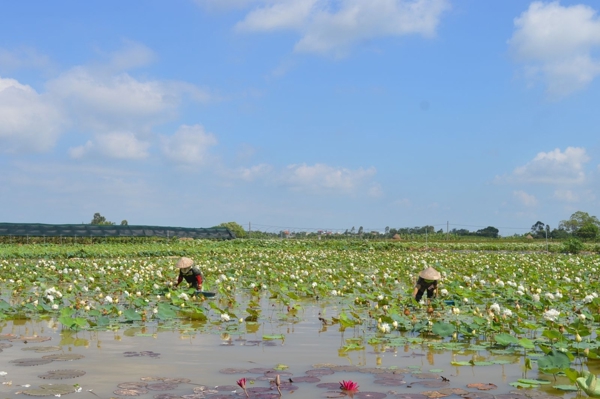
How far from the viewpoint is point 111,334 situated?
8.02 m

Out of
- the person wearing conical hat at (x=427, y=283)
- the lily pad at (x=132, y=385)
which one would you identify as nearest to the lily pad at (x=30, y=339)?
the lily pad at (x=132, y=385)

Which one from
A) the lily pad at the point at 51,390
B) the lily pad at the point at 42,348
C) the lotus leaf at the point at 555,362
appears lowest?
the lily pad at the point at 51,390

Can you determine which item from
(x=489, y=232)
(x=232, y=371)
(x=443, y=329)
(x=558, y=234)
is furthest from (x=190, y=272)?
(x=558, y=234)

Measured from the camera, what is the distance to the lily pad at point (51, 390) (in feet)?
16.9

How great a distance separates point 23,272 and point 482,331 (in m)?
12.7

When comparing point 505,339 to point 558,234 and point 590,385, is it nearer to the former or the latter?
point 590,385

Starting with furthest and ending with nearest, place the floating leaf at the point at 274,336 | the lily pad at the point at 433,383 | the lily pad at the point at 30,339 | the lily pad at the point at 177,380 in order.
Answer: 1. the floating leaf at the point at 274,336
2. the lily pad at the point at 30,339
3. the lily pad at the point at 177,380
4. the lily pad at the point at 433,383

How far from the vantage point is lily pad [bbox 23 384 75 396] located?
16.9 feet

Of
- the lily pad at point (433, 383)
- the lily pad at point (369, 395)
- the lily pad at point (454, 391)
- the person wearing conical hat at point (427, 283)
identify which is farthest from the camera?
the person wearing conical hat at point (427, 283)

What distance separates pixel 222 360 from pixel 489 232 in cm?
4240

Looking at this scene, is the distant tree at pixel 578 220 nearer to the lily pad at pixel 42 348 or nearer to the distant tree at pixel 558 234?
the distant tree at pixel 558 234

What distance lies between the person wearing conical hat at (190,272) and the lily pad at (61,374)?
5.76m

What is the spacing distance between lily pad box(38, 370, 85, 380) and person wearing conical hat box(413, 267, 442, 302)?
19.3 feet

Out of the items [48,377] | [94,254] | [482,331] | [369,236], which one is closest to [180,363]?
[48,377]
